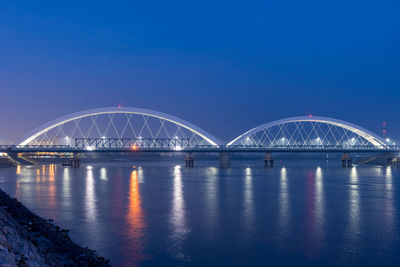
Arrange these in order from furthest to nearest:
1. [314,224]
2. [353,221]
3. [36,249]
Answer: [353,221] → [314,224] → [36,249]

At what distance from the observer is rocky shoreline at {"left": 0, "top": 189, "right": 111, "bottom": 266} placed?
11.3 m

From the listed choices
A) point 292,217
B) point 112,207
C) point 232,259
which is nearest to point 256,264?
point 232,259

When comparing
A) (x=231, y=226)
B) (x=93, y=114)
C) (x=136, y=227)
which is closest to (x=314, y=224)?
(x=231, y=226)

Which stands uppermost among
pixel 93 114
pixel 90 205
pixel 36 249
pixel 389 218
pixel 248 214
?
pixel 93 114

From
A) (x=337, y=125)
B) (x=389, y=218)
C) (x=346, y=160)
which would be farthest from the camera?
(x=337, y=125)

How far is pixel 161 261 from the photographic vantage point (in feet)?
56.8

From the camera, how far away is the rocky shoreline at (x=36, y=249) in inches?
444

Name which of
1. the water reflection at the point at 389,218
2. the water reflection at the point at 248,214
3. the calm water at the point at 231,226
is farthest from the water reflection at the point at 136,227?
the water reflection at the point at 389,218

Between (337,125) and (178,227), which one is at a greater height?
(337,125)

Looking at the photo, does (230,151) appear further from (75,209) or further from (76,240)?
(76,240)

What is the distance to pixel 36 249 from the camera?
13258 mm

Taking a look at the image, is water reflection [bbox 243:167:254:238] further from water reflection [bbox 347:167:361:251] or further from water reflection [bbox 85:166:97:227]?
water reflection [bbox 85:166:97:227]

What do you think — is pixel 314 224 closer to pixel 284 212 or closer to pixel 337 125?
pixel 284 212

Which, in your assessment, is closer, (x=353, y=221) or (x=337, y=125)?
(x=353, y=221)
